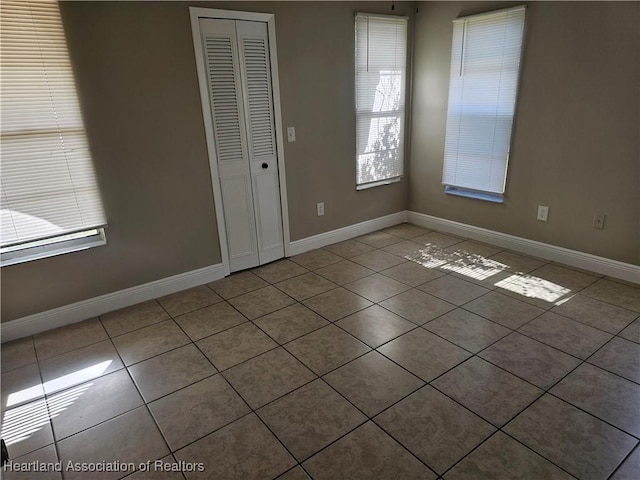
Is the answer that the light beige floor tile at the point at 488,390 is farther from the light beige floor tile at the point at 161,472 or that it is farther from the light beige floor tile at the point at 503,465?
the light beige floor tile at the point at 161,472

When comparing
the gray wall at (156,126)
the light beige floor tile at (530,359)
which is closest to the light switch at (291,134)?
the gray wall at (156,126)

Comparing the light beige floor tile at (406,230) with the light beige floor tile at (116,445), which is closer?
the light beige floor tile at (116,445)

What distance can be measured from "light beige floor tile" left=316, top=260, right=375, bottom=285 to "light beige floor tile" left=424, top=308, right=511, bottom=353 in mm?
856

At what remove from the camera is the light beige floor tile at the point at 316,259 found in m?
3.62

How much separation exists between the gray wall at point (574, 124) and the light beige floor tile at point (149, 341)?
298cm

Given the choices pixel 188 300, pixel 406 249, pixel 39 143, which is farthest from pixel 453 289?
pixel 39 143

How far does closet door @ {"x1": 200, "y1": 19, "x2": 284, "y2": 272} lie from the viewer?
298 cm

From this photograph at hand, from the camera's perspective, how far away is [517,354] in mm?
2287

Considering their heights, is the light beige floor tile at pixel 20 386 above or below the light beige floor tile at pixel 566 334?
below

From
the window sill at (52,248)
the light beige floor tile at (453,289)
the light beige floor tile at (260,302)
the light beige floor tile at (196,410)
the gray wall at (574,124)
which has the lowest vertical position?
the light beige floor tile at (196,410)

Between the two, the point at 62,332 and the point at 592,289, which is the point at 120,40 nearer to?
the point at 62,332

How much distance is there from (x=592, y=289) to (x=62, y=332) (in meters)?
3.76

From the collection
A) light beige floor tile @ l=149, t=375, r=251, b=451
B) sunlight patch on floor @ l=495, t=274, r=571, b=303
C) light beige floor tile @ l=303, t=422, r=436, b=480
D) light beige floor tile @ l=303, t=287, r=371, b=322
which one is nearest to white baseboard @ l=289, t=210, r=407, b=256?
light beige floor tile @ l=303, t=287, r=371, b=322

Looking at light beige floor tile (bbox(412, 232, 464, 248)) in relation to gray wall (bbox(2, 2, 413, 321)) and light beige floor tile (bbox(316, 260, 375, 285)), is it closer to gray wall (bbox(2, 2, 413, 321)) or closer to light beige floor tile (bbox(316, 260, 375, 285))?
light beige floor tile (bbox(316, 260, 375, 285))
